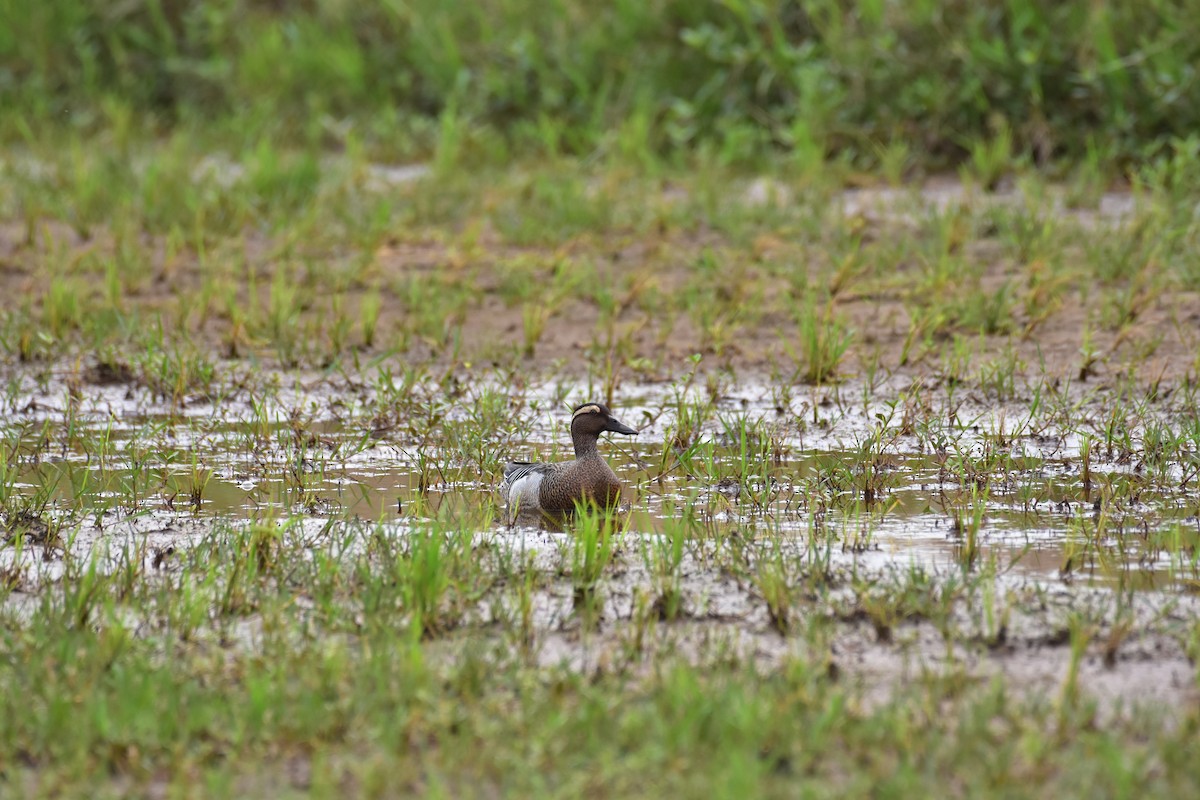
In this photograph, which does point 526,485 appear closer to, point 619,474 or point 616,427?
point 616,427

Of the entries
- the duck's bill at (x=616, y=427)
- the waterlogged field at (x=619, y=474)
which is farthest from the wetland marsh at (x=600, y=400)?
the duck's bill at (x=616, y=427)

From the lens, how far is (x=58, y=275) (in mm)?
8180

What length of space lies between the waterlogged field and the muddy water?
2cm

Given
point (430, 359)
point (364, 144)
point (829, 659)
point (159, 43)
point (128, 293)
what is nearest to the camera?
point (829, 659)

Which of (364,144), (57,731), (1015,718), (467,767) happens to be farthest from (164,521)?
(364,144)

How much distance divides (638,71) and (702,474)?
20.0 feet

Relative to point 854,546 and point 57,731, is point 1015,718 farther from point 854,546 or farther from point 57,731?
point 57,731

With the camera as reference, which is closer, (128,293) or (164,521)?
(164,521)

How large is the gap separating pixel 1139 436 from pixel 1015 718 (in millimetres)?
2663

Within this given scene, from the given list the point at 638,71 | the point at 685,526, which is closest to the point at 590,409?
the point at 685,526

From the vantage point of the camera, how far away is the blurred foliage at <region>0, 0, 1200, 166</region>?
378 inches

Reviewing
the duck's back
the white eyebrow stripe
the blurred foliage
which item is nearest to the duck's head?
the white eyebrow stripe

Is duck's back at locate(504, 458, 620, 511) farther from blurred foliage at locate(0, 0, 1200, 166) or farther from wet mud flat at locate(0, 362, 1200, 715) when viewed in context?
blurred foliage at locate(0, 0, 1200, 166)

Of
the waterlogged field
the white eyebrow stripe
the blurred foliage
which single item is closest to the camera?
the waterlogged field
